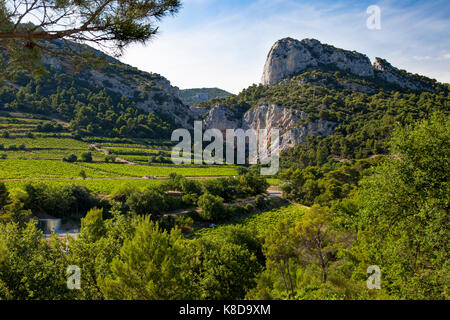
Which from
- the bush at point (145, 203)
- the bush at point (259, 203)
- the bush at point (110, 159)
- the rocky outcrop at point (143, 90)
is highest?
the rocky outcrop at point (143, 90)

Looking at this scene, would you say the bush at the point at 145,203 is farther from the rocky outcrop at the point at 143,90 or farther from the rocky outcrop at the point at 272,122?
the rocky outcrop at the point at 143,90

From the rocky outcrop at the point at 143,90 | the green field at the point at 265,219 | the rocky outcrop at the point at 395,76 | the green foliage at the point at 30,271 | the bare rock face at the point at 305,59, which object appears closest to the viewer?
the green foliage at the point at 30,271

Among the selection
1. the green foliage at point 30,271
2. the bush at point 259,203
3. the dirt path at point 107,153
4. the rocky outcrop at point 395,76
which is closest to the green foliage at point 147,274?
the green foliage at point 30,271

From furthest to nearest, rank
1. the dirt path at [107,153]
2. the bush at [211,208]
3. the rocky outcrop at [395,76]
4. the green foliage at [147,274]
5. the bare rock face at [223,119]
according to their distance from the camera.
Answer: the bare rock face at [223,119], the rocky outcrop at [395,76], the dirt path at [107,153], the bush at [211,208], the green foliage at [147,274]

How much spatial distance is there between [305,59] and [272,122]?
43.0 metres

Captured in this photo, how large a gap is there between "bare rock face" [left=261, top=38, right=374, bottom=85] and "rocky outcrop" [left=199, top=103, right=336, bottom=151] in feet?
99.2

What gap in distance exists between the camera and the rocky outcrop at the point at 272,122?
80000 millimetres

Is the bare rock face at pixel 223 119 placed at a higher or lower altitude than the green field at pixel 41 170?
higher

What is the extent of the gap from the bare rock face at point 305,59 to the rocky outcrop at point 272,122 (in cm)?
3022

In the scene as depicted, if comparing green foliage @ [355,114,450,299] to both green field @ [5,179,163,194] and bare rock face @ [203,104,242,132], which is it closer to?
green field @ [5,179,163,194]

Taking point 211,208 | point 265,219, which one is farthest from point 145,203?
point 265,219

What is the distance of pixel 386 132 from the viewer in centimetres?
5831

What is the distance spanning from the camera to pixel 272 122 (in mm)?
99375
